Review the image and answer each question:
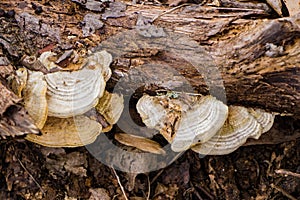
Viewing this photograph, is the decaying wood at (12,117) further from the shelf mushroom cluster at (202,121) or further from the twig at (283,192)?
the twig at (283,192)

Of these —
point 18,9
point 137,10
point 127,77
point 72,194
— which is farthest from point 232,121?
point 18,9

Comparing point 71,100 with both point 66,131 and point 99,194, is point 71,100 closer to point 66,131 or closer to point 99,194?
point 66,131

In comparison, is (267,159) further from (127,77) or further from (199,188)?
(127,77)

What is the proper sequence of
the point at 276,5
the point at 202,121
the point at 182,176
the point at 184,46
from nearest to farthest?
the point at 202,121, the point at 184,46, the point at 276,5, the point at 182,176

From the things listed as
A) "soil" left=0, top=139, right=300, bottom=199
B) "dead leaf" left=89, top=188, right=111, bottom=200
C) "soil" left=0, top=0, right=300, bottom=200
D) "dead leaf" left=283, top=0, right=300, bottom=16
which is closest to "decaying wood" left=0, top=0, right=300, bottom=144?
"soil" left=0, top=0, right=300, bottom=200

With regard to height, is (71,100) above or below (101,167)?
above

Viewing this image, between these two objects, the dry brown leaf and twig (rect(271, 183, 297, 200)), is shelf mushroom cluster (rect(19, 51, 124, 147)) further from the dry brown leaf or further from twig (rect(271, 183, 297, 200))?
twig (rect(271, 183, 297, 200))

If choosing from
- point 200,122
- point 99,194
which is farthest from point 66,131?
point 200,122
